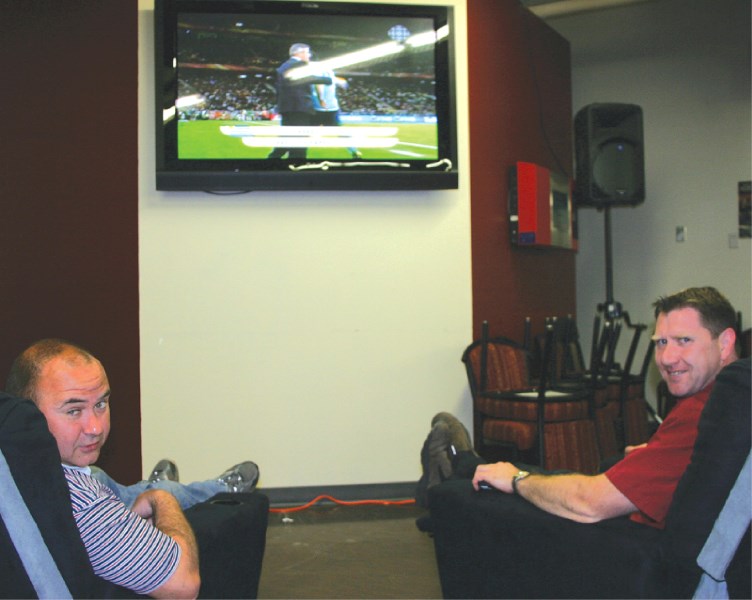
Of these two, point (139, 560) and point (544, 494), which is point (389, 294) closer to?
point (544, 494)

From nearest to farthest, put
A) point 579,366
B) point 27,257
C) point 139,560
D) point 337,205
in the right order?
point 139,560 < point 27,257 < point 337,205 < point 579,366

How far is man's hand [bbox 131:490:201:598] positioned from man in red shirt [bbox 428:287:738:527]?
0.78 meters

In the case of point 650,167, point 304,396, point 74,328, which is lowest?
point 304,396

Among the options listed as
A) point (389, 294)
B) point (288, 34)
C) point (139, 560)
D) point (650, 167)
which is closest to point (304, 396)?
A: point (389, 294)

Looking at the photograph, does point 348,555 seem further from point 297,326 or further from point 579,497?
point 579,497

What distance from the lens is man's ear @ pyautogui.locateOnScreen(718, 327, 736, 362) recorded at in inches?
79.6

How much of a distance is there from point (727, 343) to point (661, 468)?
0.40m

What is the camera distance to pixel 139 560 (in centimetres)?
155

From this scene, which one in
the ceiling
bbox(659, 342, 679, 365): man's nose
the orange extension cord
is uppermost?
the ceiling

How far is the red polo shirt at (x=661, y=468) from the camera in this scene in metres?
1.82

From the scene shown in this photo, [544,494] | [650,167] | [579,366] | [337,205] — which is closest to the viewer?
[544,494]

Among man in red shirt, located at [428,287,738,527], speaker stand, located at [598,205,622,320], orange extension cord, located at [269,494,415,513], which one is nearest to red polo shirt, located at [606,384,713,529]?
man in red shirt, located at [428,287,738,527]

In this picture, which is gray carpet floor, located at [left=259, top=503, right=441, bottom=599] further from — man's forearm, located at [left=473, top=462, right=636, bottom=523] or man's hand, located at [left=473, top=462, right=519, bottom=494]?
man's forearm, located at [left=473, top=462, right=636, bottom=523]

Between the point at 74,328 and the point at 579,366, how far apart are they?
3278 mm
